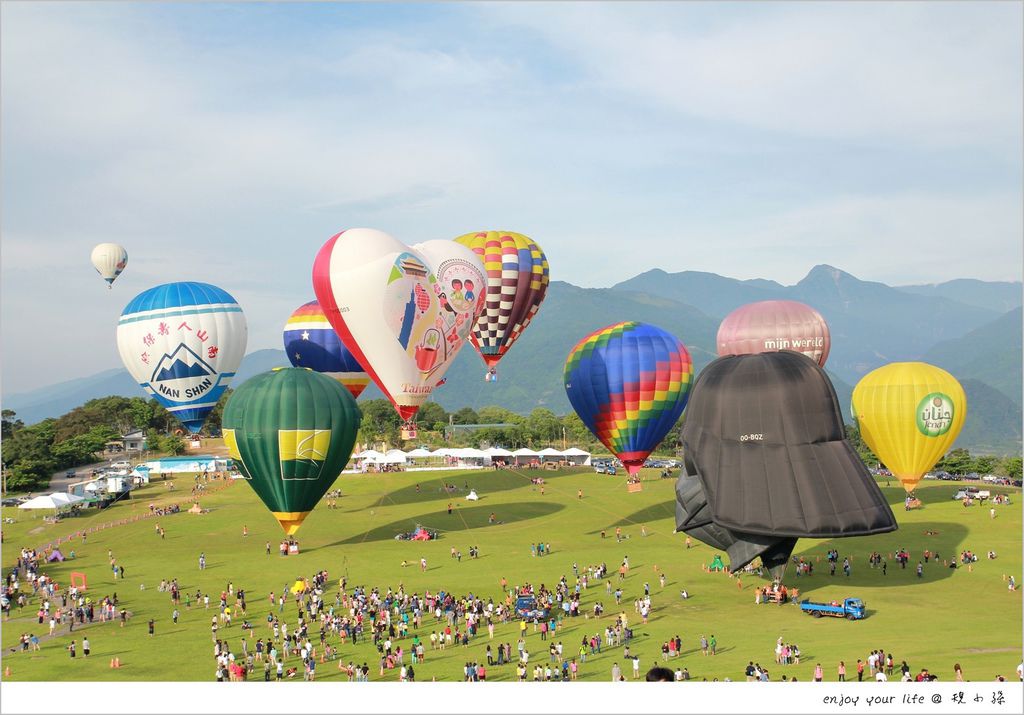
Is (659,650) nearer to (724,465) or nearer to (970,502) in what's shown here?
(724,465)

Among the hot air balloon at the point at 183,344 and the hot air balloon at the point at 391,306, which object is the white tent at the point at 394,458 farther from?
the hot air balloon at the point at 391,306

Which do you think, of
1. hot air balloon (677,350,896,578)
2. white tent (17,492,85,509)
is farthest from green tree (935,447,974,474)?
white tent (17,492,85,509)

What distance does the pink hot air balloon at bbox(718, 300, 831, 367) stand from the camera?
63188mm

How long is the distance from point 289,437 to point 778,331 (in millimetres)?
32357

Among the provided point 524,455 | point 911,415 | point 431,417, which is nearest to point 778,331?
point 911,415

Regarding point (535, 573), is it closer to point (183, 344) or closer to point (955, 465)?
point (183, 344)

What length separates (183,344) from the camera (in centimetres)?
5591

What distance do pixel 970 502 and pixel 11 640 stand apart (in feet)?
161

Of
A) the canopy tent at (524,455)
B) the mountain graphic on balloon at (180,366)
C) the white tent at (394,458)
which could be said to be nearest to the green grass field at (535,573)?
the white tent at (394,458)

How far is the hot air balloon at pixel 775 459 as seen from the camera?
1264 inches

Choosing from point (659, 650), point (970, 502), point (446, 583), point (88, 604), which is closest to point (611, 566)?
point (446, 583)

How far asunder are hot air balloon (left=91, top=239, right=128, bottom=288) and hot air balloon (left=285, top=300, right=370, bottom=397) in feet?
64.7

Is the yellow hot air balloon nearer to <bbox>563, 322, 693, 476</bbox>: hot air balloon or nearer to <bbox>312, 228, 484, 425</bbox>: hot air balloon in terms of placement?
<bbox>563, 322, 693, 476</bbox>: hot air balloon

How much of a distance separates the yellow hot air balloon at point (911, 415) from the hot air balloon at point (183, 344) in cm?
3469
